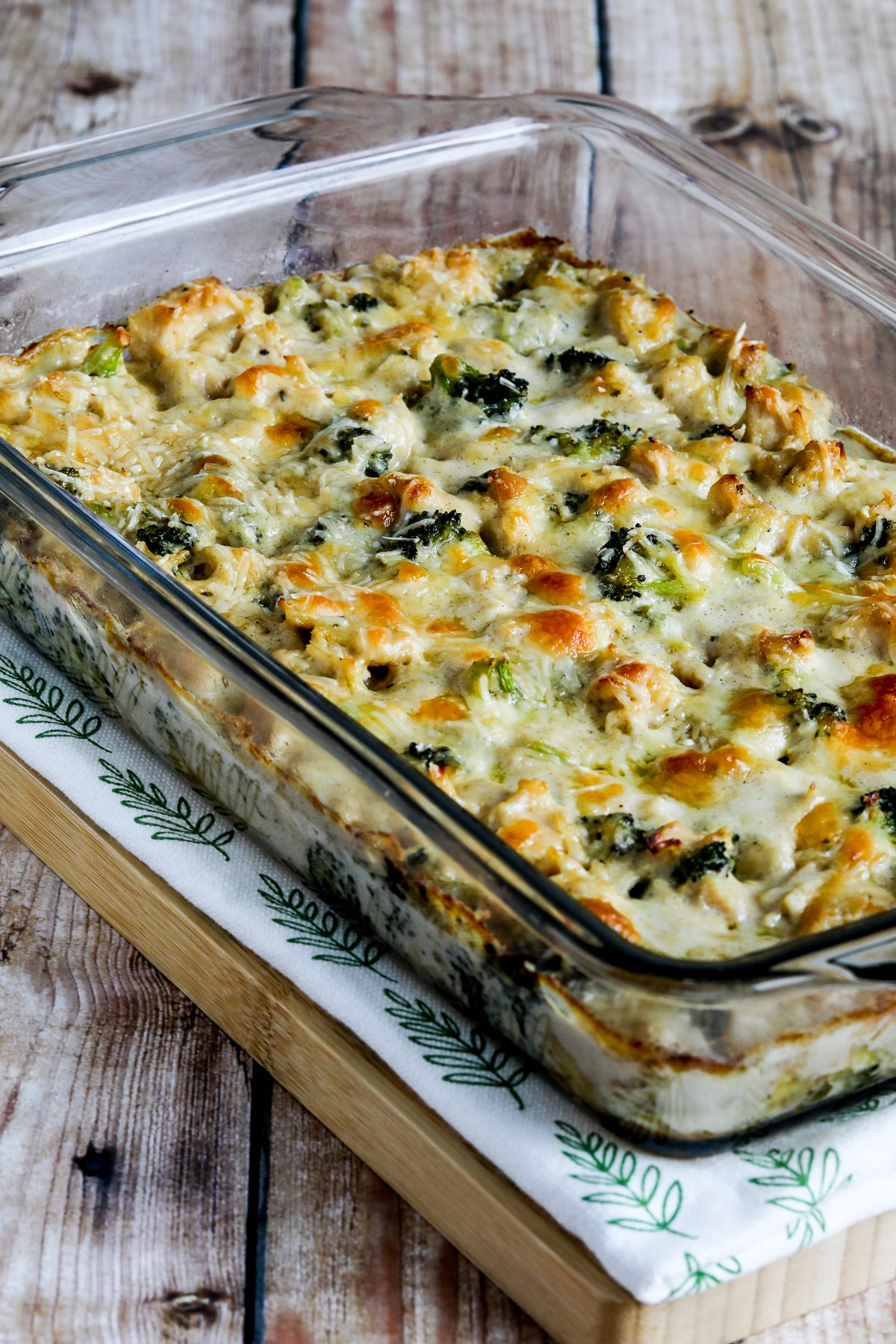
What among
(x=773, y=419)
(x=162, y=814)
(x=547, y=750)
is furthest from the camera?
(x=773, y=419)

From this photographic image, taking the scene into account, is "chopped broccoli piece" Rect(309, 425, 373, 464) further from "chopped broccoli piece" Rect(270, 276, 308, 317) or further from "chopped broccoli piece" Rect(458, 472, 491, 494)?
"chopped broccoli piece" Rect(270, 276, 308, 317)

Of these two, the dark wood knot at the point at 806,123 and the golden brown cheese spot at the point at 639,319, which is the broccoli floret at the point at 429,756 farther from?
the dark wood knot at the point at 806,123

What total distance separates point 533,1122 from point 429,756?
52 cm

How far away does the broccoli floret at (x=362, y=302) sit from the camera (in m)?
3.39

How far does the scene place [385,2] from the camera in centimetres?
516

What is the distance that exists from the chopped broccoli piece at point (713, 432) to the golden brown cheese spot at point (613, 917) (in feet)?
4.10

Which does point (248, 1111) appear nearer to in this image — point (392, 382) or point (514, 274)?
point (392, 382)

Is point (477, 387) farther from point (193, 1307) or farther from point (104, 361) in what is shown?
point (193, 1307)

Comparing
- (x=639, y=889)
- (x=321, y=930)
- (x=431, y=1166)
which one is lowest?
(x=431, y=1166)

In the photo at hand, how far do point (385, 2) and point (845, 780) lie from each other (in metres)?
3.62

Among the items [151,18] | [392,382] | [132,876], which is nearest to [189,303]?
[392,382]

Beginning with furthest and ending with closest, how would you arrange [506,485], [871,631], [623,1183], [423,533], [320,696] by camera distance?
[506,485] → [423,533] → [871,631] → [320,696] → [623,1183]

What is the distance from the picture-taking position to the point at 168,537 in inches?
107

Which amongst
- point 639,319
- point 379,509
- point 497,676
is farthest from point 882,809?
point 639,319
